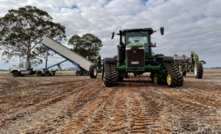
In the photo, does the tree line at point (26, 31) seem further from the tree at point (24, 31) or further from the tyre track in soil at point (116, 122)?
the tyre track in soil at point (116, 122)

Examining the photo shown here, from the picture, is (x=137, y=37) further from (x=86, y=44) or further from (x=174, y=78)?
(x=86, y=44)

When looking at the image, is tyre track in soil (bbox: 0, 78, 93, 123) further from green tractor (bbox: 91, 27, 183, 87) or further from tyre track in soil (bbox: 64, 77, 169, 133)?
green tractor (bbox: 91, 27, 183, 87)

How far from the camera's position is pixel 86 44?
3697 cm

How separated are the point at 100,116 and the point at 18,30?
2770 cm

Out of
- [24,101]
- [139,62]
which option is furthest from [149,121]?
[139,62]

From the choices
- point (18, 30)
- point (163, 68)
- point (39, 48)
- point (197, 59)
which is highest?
point (18, 30)

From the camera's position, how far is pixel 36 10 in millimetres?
26891

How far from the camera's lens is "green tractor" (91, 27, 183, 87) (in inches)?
264

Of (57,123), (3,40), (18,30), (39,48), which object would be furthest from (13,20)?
(57,123)

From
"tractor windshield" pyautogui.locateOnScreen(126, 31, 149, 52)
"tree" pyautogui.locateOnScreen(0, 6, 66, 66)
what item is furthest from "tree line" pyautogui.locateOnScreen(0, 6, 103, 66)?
"tractor windshield" pyautogui.locateOnScreen(126, 31, 149, 52)

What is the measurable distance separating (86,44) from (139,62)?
31170 mm

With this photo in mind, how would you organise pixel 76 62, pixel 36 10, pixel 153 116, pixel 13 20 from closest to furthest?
Result: pixel 153 116, pixel 76 62, pixel 13 20, pixel 36 10

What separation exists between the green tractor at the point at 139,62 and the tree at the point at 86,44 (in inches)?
1145

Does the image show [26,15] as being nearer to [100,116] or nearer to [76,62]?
[76,62]
